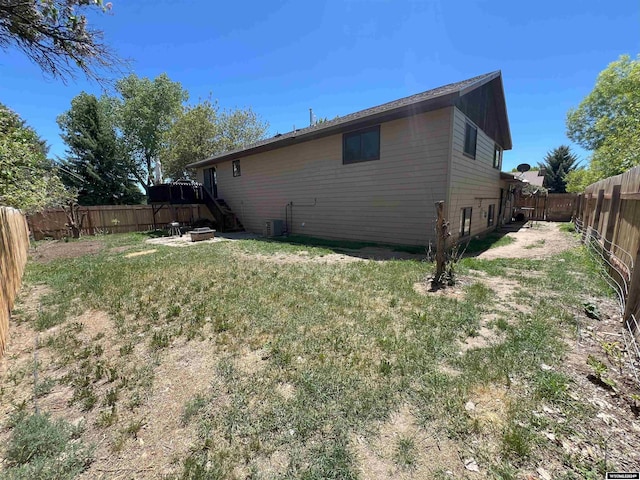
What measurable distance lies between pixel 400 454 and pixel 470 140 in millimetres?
10111

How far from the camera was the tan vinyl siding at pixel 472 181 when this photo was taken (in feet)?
26.6

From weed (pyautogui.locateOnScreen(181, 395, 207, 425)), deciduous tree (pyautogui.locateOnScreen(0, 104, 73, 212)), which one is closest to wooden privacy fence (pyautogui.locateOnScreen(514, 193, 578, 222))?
weed (pyautogui.locateOnScreen(181, 395, 207, 425))

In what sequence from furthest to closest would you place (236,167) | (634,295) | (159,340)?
(236,167) < (159,340) < (634,295)

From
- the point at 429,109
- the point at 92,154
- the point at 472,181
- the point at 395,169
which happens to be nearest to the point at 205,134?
the point at 92,154

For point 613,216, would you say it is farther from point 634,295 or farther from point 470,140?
point 470,140

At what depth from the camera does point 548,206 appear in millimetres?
19375

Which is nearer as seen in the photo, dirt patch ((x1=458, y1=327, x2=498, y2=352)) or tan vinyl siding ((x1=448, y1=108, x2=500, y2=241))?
dirt patch ((x1=458, y1=327, x2=498, y2=352))

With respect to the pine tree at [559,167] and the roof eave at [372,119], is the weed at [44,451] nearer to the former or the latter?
the roof eave at [372,119]

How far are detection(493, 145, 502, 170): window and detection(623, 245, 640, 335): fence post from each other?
1131 cm

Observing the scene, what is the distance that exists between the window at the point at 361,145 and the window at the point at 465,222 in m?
3.68

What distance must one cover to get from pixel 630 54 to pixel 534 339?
27.4 m

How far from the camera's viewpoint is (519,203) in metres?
20.0

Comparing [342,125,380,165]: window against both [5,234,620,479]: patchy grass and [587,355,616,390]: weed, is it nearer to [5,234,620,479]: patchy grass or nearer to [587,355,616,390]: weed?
[5,234,620,479]: patchy grass

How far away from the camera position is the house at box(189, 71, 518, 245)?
26.1 ft
